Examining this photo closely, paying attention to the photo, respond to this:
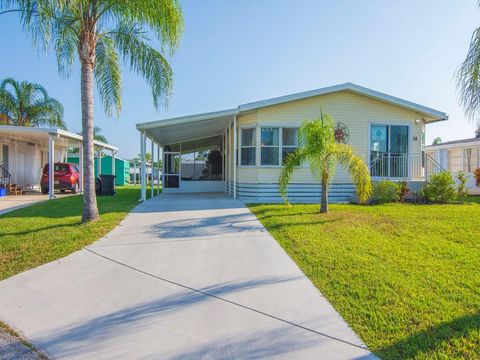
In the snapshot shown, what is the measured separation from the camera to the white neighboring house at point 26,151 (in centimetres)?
1551

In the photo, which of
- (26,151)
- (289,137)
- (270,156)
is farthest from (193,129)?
(26,151)

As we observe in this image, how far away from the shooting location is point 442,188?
11.6m

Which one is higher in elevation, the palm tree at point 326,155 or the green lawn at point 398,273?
the palm tree at point 326,155

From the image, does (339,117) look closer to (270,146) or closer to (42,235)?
(270,146)

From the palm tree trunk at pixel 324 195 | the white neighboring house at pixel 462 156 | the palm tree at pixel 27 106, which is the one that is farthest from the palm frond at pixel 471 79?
the palm tree at pixel 27 106

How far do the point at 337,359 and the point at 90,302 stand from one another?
8.98 feet

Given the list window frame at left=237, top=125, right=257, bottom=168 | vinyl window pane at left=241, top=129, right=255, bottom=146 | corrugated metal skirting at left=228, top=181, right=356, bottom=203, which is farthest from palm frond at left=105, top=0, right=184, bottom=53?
corrugated metal skirting at left=228, top=181, right=356, bottom=203

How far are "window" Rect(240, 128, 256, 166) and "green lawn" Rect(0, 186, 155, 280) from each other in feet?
16.4

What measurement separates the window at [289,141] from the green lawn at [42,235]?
609 cm

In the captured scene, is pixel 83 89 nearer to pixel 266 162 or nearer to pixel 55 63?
pixel 55 63

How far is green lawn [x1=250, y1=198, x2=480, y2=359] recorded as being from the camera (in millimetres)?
3047

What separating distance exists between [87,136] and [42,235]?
231 cm

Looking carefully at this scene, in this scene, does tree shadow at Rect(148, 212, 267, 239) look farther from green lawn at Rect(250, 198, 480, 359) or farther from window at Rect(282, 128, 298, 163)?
window at Rect(282, 128, 298, 163)

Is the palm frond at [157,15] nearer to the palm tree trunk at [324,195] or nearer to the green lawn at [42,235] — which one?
the green lawn at [42,235]
